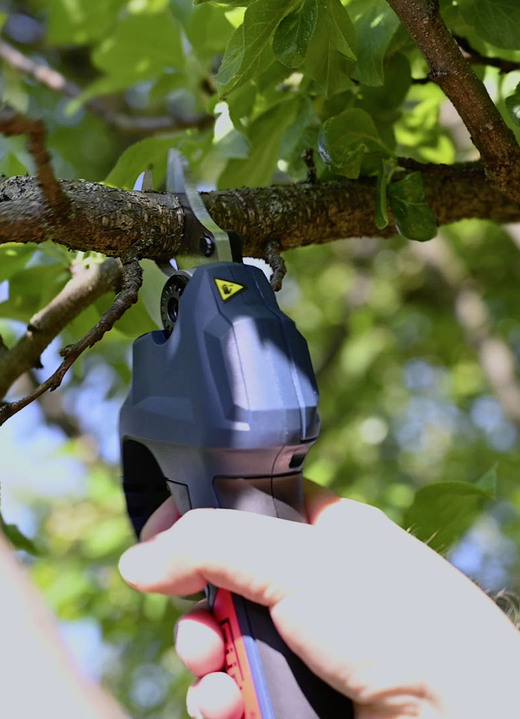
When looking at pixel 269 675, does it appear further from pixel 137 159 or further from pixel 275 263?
pixel 137 159

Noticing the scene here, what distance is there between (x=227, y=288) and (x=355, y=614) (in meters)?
0.21

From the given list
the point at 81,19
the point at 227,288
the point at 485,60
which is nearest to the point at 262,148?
the point at 485,60

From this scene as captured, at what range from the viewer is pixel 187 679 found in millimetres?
2373

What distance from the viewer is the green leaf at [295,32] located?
57cm

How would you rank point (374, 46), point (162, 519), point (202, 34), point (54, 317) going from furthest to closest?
1. point (202, 34)
2. point (54, 317)
3. point (374, 46)
4. point (162, 519)

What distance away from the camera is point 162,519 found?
56cm

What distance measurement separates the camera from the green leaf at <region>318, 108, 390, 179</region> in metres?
0.65

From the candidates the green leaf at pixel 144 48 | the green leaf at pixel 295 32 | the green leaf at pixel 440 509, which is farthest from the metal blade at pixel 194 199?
the green leaf at pixel 144 48

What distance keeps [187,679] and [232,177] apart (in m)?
1.92

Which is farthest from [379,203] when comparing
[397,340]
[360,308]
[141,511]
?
[397,340]

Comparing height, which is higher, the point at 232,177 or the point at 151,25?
the point at 151,25

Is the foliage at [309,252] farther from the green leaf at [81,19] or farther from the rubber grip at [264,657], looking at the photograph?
the rubber grip at [264,657]

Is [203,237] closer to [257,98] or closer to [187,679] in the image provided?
[257,98]

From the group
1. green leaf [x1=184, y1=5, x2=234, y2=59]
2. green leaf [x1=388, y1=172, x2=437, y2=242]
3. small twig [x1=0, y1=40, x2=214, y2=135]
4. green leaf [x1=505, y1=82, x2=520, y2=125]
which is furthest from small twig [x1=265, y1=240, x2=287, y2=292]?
small twig [x1=0, y1=40, x2=214, y2=135]
